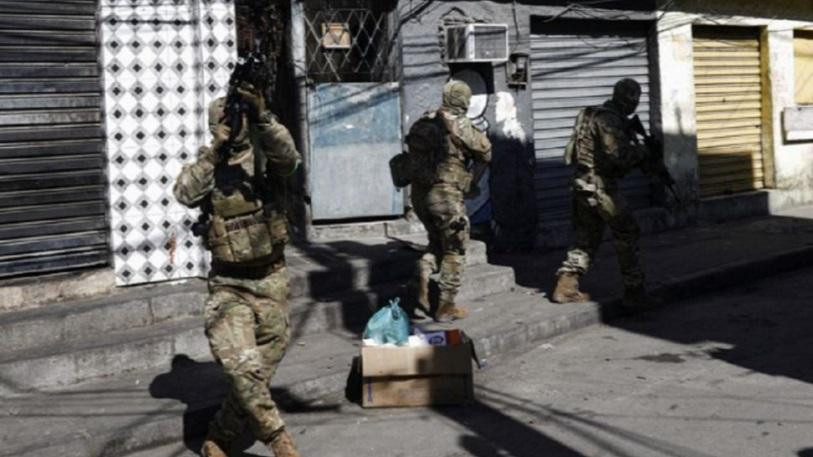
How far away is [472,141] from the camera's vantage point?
26.9ft

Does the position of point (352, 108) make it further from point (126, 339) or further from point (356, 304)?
point (126, 339)

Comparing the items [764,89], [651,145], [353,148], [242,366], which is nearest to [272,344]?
[242,366]

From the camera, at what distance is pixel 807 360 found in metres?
7.60

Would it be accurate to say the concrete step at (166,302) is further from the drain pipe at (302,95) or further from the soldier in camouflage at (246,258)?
the soldier in camouflage at (246,258)

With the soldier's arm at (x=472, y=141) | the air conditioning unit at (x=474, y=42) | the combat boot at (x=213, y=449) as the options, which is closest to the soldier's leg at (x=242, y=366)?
the combat boot at (x=213, y=449)

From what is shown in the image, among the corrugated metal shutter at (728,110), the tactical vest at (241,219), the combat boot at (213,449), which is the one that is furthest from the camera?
the corrugated metal shutter at (728,110)

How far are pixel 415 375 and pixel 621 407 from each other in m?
1.28

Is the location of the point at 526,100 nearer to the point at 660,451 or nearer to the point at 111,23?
the point at 111,23

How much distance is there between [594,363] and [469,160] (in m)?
1.83

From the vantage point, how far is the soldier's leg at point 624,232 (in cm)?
884

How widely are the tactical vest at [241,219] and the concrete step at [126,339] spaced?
6.53 feet

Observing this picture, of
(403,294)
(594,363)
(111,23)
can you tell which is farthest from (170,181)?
(594,363)

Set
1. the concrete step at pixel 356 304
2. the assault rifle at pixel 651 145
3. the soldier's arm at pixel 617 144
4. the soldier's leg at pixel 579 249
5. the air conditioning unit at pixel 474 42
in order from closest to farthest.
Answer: the concrete step at pixel 356 304, the soldier's arm at pixel 617 144, the assault rifle at pixel 651 145, the soldier's leg at pixel 579 249, the air conditioning unit at pixel 474 42

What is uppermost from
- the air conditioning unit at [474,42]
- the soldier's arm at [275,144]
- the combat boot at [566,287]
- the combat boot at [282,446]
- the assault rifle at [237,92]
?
the air conditioning unit at [474,42]
